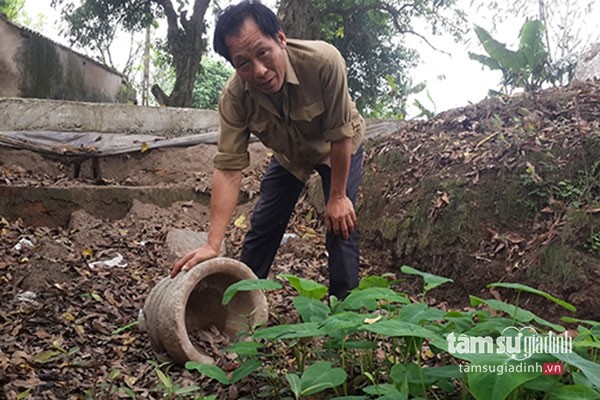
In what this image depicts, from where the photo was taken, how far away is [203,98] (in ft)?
51.1

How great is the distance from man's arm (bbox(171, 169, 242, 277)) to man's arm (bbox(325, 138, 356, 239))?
0.46 meters

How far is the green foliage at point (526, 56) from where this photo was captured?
6.85 meters

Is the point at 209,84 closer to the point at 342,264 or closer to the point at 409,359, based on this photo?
the point at 342,264

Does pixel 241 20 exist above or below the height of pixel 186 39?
below

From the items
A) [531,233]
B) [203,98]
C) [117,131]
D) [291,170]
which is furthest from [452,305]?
[203,98]

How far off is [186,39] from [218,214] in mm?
9350

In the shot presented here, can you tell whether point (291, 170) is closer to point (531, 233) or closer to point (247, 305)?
point (247, 305)

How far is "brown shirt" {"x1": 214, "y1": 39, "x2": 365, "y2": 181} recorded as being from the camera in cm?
262

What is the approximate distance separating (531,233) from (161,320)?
2350 millimetres

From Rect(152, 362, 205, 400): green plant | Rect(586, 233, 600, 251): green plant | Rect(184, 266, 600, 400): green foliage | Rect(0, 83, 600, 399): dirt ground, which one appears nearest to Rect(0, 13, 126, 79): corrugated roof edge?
Rect(0, 83, 600, 399): dirt ground

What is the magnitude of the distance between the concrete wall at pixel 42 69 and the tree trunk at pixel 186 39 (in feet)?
6.64

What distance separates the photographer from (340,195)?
2760 mm

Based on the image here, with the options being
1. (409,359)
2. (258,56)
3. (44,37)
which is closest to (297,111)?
(258,56)

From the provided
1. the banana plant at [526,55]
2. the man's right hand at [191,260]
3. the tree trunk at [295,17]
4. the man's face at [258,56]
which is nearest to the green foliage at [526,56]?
the banana plant at [526,55]
